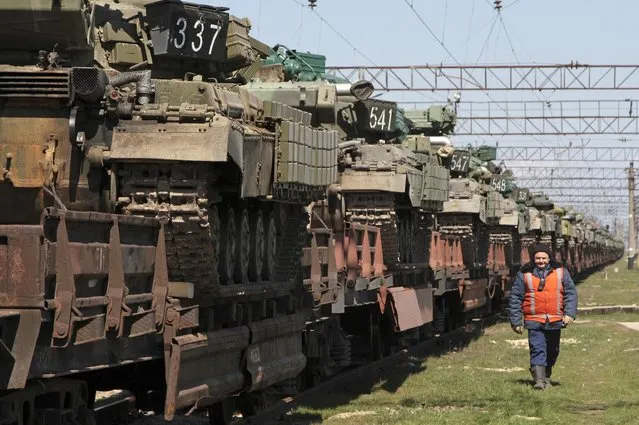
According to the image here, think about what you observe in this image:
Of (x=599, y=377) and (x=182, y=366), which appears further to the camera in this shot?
(x=599, y=377)

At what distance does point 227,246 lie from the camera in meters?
12.8

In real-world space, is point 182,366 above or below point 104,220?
below

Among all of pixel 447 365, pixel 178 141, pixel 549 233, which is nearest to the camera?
pixel 178 141

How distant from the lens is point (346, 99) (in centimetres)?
2375

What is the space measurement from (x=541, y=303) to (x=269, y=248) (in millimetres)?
4436

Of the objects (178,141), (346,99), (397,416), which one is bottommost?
(397,416)

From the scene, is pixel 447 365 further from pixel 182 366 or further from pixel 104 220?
pixel 104 220

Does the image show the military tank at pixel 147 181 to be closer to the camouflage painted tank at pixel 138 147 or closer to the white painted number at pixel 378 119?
the camouflage painted tank at pixel 138 147

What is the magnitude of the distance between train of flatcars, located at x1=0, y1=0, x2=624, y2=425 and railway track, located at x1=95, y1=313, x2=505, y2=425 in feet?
0.96

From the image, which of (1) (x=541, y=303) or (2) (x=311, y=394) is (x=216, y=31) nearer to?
(2) (x=311, y=394)

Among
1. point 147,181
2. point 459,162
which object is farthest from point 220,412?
point 459,162

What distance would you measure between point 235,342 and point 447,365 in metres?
9.21

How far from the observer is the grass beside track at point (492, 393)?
48.0ft

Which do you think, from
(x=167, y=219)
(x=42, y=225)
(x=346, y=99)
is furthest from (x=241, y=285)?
(x=346, y=99)
